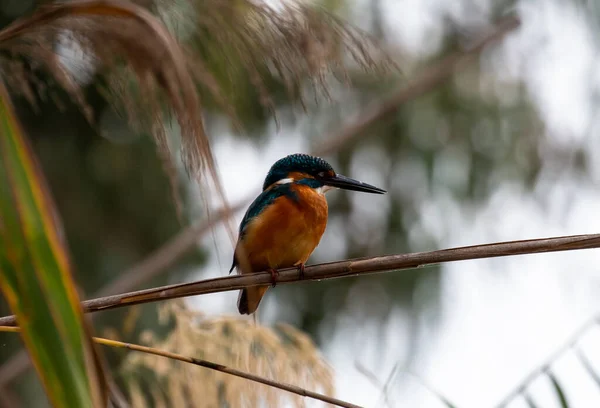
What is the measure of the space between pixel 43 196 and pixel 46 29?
0.62 meters

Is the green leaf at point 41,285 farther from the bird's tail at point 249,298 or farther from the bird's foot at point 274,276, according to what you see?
the bird's tail at point 249,298

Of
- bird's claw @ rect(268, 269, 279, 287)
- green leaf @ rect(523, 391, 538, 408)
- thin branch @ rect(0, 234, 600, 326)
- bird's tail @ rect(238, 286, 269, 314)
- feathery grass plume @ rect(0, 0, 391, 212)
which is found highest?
feathery grass plume @ rect(0, 0, 391, 212)

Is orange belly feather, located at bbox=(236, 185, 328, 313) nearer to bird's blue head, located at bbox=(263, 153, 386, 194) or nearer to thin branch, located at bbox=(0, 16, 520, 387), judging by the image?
bird's blue head, located at bbox=(263, 153, 386, 194)

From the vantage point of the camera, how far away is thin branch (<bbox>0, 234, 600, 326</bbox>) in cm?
121

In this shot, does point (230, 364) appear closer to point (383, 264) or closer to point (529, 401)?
point (529, 401)

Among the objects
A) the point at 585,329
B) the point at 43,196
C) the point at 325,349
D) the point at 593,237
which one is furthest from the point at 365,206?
the point at 43,196

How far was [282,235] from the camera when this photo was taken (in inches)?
105

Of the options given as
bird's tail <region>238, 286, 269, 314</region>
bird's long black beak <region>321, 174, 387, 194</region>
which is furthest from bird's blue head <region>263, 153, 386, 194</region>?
bird's tail <region>238, 286, 269, 314</region>

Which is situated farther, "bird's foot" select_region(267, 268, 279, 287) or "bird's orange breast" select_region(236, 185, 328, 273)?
"bird's orange breast" select_region(236, 185, 328, 273)

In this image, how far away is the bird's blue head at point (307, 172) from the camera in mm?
2984

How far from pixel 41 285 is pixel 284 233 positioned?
1.93 metres

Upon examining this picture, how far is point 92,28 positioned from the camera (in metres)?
1.30

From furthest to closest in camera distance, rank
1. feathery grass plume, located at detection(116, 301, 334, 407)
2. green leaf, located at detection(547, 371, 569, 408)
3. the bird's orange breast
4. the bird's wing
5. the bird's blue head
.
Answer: the bird's blue head, the bird's wing, the bird's orange breast, feathery grass plume, located at detection(116, 301, 334, 407), green leaf, located at detection(547, 371, 569, 408)

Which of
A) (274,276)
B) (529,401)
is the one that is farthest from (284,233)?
(529,401)
